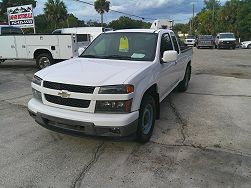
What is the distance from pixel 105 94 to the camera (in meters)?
3.87

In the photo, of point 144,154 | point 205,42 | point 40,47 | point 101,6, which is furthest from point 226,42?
point 101,6

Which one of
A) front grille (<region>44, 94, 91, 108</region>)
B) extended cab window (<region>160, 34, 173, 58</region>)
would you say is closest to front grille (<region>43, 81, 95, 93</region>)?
front grille (<region>44, 94, 91, 108</region>)

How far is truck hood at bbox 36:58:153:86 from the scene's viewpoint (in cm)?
400

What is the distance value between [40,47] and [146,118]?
801 cm

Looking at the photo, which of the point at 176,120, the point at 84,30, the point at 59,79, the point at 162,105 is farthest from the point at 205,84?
the point at 84,30

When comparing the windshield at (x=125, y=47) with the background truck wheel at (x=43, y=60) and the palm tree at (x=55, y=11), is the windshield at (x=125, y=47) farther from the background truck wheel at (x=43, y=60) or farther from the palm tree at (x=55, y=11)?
the palm tree at (x=55, y=11)

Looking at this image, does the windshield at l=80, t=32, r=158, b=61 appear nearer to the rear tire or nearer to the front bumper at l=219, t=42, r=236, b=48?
the rear tire

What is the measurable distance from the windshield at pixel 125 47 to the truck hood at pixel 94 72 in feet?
0.83

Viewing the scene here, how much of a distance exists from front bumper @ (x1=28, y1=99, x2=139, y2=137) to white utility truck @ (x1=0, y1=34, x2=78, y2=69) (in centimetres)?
734

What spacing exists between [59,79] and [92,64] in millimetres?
885

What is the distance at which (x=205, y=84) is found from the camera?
9.48 metres

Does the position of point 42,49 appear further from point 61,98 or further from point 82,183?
point 82,183

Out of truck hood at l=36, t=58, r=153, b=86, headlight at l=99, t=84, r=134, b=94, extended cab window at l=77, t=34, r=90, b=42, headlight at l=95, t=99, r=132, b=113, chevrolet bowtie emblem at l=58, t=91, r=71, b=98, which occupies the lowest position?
headlight at l=95, t=99, r=132, b=113

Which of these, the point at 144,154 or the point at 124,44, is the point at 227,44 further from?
the point at 144,154
